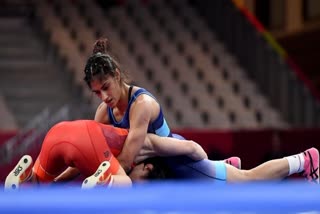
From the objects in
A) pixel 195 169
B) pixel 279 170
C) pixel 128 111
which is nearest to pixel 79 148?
pixel 128 111

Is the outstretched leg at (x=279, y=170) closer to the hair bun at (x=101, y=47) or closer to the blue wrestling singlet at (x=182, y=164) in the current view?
the blue wrestling singlet at (x=182, y=164)

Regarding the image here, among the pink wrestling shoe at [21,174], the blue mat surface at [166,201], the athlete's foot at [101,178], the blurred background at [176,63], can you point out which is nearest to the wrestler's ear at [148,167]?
the athlete's foot at [101,178]

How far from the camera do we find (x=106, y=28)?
9734 mm

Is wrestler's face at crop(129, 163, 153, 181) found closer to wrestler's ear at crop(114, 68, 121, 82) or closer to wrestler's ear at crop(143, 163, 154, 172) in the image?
wrestler's ear at crop(143, 163, 154, 172)

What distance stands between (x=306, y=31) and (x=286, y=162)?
22.4 feet

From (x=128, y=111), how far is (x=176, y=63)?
588 cm

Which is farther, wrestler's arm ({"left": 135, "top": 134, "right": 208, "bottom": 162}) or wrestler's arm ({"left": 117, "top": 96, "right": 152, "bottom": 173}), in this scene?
wrestler's arm ({"left": 135, "top": 134, "right": 208, "bottom": 162})

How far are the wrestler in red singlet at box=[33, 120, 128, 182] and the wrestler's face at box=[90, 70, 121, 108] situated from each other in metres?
0.14

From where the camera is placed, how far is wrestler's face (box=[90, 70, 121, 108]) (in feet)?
12.2

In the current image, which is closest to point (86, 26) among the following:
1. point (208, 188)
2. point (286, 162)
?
point (286, 162)

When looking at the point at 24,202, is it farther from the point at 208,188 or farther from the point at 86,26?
the point at 86,26

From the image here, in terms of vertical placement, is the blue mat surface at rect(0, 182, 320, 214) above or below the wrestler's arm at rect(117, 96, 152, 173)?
below

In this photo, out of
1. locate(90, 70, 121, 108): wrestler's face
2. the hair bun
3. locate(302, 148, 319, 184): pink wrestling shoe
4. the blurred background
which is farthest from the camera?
the blurred background

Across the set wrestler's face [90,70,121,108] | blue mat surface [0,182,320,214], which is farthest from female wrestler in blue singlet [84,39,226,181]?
blue mat surface [0,182,320,214]
